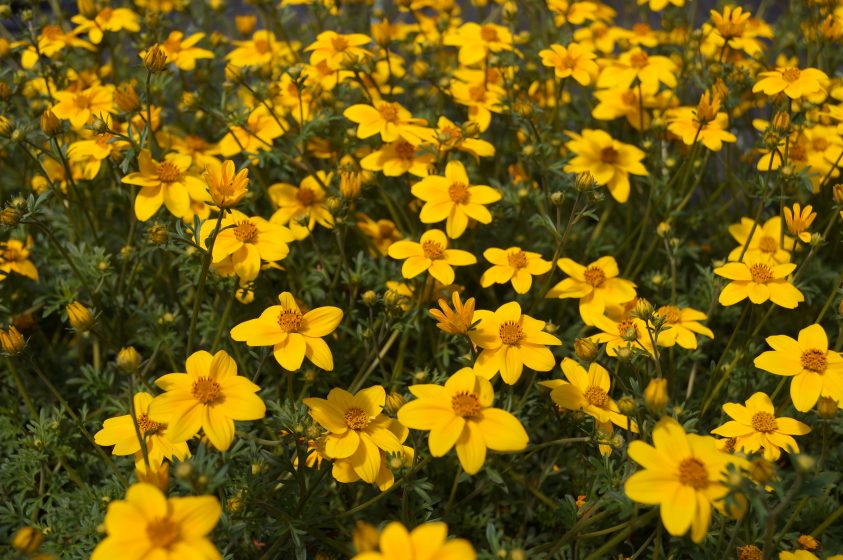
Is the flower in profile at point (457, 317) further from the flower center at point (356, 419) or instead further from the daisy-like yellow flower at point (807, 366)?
the daisy-like yellow flower at point (807, 366)

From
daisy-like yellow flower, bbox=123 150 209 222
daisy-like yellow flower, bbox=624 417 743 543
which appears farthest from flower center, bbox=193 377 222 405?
daisy-like yellow flower, bbox=624 417 743 543

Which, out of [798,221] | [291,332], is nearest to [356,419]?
[291,332]

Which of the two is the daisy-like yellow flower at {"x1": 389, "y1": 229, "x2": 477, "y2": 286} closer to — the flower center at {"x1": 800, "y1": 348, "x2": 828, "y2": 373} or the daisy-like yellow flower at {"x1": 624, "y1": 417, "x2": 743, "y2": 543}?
the daisy-like yellow flower at {"x1": 624, "y1": 417, "x2": 743, "y2": 543}

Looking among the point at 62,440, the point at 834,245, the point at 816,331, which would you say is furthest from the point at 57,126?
the point at 834,245

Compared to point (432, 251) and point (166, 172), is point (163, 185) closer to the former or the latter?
point (166, 172)

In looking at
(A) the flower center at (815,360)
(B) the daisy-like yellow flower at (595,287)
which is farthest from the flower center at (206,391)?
(A) the flower center at (815,360)

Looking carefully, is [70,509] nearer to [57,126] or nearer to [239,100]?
[57,126]

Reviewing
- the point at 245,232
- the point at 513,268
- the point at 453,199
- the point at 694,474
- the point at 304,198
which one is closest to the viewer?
the point at 694,474
